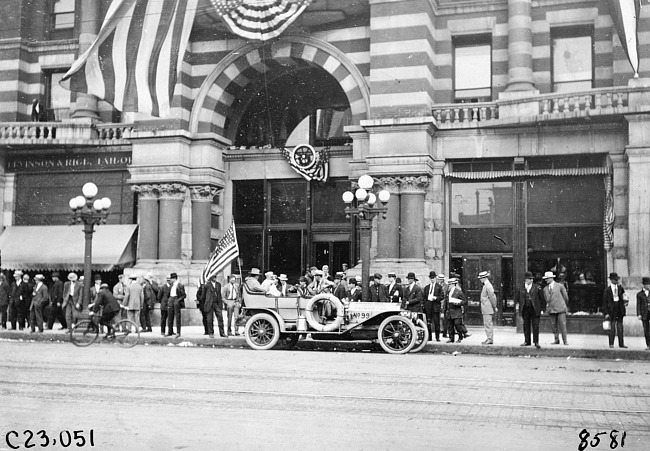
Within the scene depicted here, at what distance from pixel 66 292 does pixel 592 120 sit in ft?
53.4

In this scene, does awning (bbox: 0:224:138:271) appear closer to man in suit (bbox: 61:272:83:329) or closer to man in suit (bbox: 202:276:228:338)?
man in suit (bbox: 61:272:83:329)

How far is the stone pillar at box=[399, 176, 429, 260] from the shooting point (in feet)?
76.5

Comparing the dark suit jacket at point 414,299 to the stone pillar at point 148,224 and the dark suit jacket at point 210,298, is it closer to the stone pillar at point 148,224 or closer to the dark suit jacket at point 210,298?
the dark suit jacket at point 210,298

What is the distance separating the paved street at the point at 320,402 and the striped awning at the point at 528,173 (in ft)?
26.7

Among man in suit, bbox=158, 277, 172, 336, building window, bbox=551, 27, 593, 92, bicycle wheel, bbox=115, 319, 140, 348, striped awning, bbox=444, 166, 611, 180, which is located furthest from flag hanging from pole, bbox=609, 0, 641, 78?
bicycle wheel, bbox=115, 319, 140, 348

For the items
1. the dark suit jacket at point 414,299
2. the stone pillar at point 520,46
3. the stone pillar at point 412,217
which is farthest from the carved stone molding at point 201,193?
the stone pillar at point 520,46

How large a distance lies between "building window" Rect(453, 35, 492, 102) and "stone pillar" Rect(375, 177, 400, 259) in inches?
150

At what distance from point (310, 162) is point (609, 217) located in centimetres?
964

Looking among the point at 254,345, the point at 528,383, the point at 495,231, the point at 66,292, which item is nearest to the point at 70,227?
the point at 66,292

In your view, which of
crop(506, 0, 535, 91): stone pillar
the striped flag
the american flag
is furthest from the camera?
crop(506, 0, 535, 91): stone pillar

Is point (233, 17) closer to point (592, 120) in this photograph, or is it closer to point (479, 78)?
point (479, 78)

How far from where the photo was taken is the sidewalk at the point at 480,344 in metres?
17.7

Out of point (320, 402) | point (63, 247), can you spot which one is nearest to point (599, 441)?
point (320, 402)

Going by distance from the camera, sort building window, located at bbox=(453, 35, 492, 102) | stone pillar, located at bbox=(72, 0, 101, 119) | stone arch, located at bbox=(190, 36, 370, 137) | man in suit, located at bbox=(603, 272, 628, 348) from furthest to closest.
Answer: stone pillar, located at bbox=(72, 0, 101, 119)
stone arch, located at bbox=(190, 36, 370, 137)
building window, located at bbox=(453, 35, 492, 102)
man in suit, located at bbox=(603, 272, 628, 348)
